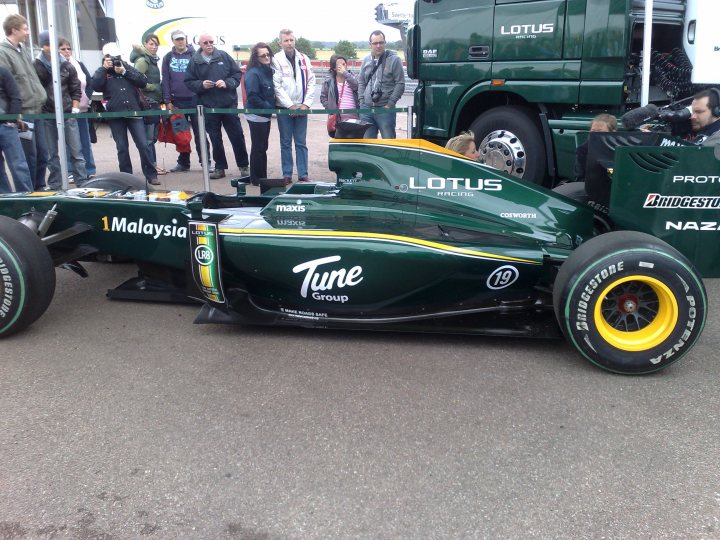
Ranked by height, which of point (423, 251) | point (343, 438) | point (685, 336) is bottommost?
point (343, 438)

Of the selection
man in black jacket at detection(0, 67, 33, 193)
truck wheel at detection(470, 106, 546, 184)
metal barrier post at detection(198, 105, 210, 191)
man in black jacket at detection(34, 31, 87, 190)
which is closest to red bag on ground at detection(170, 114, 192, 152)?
man in black jacket at detection(34, 31, 87, 190)

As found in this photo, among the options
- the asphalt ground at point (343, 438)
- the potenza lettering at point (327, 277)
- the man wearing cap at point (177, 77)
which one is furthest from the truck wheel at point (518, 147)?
the man wearing cap at point (177, 77)

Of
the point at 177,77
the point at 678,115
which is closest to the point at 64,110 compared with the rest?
the point at 177,77

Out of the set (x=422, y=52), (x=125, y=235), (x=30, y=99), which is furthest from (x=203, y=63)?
(x=125, y=235)

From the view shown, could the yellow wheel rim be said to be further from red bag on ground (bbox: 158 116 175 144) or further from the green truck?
red bag on ground (bbox: 158 116 175 144)

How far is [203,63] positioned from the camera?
8953 millimetres

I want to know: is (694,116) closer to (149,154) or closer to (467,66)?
(467,66)

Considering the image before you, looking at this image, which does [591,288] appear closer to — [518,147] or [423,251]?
[423,251]

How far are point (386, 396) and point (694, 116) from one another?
11.4 feet

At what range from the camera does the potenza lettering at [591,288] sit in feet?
11.5

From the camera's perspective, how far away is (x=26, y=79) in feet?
24.2

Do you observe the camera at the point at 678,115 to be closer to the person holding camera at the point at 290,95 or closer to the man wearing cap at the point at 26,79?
the person holding camera at the point at 290,95

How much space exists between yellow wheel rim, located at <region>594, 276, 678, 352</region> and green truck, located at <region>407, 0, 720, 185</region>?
2.82 m

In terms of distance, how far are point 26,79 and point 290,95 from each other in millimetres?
3058
